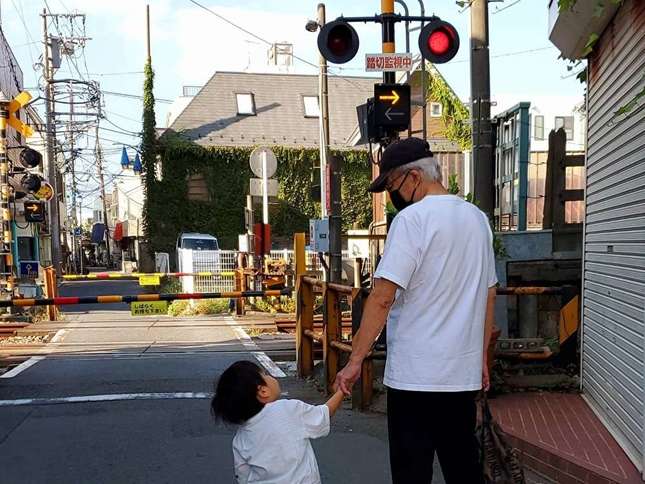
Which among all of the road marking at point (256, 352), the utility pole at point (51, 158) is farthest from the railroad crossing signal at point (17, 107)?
the utility pole at point (51, 158)

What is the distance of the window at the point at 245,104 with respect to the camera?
2980cm

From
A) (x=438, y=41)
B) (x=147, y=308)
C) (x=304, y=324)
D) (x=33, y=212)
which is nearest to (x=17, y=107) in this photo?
(x=33, y=212)

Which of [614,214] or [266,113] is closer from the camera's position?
[614,214]

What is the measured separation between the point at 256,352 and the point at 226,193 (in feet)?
66.8

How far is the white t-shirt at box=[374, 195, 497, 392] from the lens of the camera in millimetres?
Result: 2609

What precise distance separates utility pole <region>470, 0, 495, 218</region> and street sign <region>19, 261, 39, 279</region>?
43.6 feet

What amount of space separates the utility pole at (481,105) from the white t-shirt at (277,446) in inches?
158

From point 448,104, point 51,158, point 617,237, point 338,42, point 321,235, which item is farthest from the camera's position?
point 51,158

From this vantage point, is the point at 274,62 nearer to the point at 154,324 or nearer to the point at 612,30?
the point at 154,324

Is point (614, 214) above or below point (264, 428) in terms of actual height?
above

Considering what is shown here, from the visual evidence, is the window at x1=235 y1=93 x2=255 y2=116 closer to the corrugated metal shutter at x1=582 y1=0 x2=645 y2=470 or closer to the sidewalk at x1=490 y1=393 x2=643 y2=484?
the corrugated metal shutter at x1=582 y1=0 x2=645 y2=470

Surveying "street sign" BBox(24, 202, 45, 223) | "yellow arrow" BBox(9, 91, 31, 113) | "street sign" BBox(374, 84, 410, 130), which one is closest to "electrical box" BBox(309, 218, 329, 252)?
"street sign" BBox(374, 84, 410, 130)

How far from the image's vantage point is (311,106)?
30891 millimetres

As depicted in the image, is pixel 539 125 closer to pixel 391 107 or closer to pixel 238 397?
pixel 391 107
